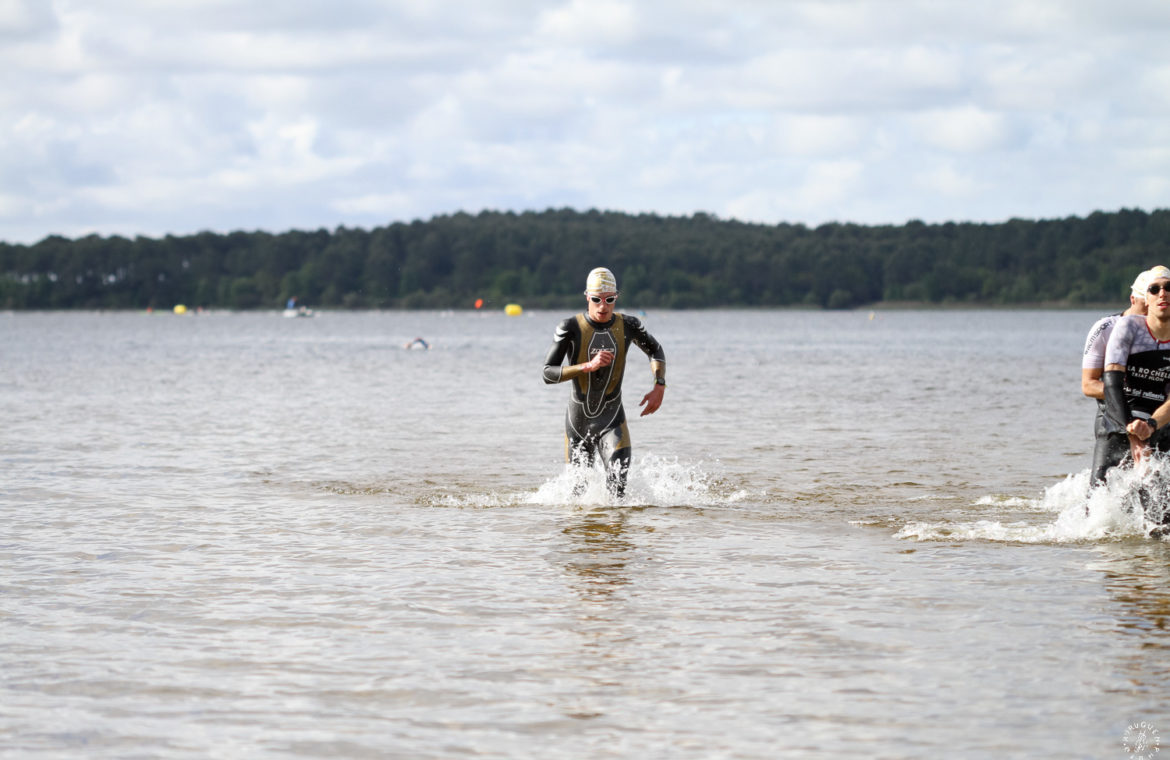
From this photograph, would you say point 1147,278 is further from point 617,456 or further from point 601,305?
point 617,456

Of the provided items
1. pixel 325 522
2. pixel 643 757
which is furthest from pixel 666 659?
pixel 325 522

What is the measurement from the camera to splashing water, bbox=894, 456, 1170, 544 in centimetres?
995

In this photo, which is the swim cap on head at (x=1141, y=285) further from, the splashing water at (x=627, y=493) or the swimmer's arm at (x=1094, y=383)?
the splashing water at (x=627, y=493)

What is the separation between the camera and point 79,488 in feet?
47.0

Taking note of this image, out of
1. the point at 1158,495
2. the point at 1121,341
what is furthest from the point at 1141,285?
the point at 1158,495

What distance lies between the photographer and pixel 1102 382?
380 inches

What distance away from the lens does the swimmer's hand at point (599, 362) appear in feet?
36.0

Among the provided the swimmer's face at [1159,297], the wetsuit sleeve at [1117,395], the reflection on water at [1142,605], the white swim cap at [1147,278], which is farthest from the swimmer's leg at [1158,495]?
the white swim cap at [1147,278]

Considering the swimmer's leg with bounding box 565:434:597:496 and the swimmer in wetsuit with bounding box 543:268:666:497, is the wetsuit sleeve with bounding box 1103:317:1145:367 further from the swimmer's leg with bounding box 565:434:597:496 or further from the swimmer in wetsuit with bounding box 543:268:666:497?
the swimmer's leg with bounding box 565:434:597:496

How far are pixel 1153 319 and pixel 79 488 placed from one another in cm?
1075

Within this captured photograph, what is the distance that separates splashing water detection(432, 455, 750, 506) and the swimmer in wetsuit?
1.28 feet

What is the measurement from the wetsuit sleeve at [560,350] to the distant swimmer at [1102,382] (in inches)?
167

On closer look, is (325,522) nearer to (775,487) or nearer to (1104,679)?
(775,487)

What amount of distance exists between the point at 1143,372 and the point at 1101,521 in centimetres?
147
